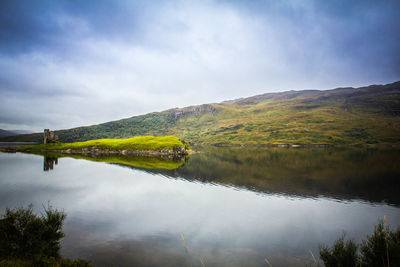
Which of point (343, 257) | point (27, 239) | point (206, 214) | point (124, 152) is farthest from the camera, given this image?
point (124, 152)

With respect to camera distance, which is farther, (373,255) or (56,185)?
(56,185)

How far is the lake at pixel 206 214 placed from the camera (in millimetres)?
13062

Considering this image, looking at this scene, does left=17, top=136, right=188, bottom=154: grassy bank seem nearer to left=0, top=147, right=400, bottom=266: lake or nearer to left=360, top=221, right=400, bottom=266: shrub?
left=0, top=147, right=400, bottom=266: lake

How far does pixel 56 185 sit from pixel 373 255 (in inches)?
1428

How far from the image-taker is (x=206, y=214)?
2050 cm

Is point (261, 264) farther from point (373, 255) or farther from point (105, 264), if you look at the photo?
point (105, 264)

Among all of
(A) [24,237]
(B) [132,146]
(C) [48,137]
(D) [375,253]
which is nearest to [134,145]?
(B) [132,146]

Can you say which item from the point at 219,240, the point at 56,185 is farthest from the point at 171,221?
the point at 56,185

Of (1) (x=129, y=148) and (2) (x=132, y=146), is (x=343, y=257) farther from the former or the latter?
(2) (x=132, y=146)

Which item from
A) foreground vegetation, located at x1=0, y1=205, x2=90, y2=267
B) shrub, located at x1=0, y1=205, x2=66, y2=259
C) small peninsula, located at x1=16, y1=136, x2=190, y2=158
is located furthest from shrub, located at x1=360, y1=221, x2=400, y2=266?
small peninsula, located at x1=16, y1=136, x2=190, y2=158

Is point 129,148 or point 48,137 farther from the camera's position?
point 48,137

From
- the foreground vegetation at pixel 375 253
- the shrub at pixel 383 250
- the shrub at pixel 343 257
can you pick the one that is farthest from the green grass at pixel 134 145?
the shrub at pixel 383 250

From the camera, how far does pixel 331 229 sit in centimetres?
1711

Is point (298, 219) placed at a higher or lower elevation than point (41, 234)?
lower
